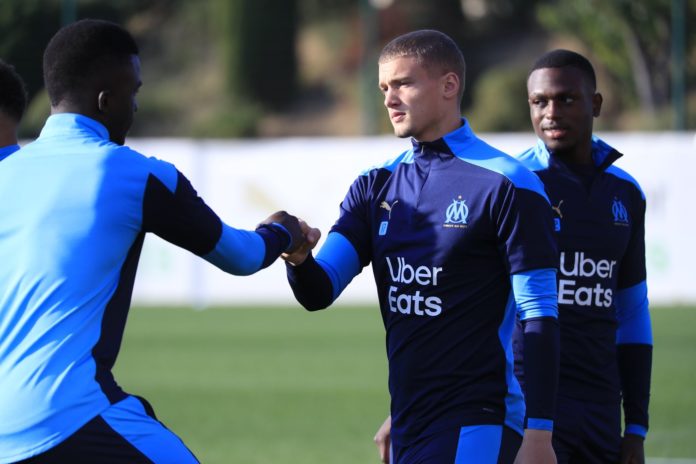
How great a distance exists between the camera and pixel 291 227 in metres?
4.61

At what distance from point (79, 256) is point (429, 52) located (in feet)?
5.19

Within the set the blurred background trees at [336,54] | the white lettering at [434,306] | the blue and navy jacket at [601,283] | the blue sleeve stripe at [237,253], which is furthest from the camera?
the blurred background trees at [336,54]

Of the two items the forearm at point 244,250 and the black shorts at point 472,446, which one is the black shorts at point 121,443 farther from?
the black shorts at point 472,446

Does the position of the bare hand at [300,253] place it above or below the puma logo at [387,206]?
below

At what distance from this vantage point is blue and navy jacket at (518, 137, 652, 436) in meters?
5.02

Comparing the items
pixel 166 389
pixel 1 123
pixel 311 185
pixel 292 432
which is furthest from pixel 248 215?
pixel 1 123

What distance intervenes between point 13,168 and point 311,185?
15963 mm

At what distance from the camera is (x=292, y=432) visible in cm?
984

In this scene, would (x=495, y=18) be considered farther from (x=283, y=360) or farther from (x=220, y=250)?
(x=220, y=250)

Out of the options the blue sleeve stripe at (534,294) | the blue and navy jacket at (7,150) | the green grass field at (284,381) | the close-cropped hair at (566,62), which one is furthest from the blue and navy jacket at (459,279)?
the green grass field at (284,381)

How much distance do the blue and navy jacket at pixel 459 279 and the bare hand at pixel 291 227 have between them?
0.29 ft

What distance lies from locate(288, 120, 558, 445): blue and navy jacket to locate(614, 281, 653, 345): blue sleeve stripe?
1058 millimetres

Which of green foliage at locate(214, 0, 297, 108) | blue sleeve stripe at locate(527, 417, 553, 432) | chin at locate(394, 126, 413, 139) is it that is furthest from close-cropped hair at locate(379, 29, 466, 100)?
green foliage at locate(214, 0, 297, 108)

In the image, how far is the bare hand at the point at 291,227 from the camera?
15.0 feet
